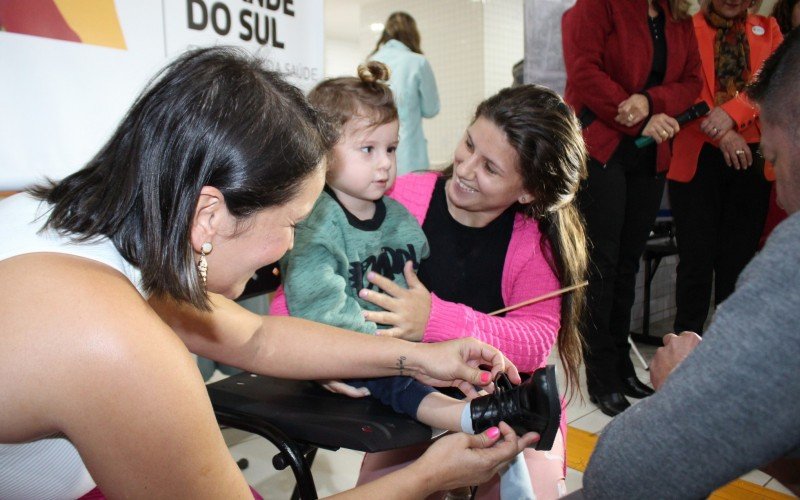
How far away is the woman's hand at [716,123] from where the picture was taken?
269cm

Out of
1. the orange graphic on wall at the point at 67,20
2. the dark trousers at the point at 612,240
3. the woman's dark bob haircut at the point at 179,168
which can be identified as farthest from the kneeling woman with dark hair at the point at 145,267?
the dark trousers at the point at 612,240

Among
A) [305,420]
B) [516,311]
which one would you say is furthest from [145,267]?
[516,311]

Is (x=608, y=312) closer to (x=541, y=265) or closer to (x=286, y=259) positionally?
(x=541, y=265)

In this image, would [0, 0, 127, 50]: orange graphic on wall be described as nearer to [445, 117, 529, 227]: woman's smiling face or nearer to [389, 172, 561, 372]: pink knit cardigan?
[389, 172, 561, 372]: pink knit cardigan

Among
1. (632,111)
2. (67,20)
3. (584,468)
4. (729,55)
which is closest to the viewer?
(67,20)

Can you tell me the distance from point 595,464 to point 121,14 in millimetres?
1806

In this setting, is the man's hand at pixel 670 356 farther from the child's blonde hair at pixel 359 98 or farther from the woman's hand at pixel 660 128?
the woman's hand at pixel 660 128

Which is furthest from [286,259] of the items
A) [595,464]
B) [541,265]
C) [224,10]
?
[224,10]

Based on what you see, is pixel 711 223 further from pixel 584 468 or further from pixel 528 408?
pixel 528 408

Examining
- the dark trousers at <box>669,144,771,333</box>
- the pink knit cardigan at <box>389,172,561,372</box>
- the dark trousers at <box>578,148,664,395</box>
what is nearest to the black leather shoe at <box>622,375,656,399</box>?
the dark trousers at <box>578,148,664,395</box>

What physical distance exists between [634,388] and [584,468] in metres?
1.08

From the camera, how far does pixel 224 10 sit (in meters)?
2.13

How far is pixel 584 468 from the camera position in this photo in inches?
74.8

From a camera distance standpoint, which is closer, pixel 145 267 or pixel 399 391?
pixel 145 267
